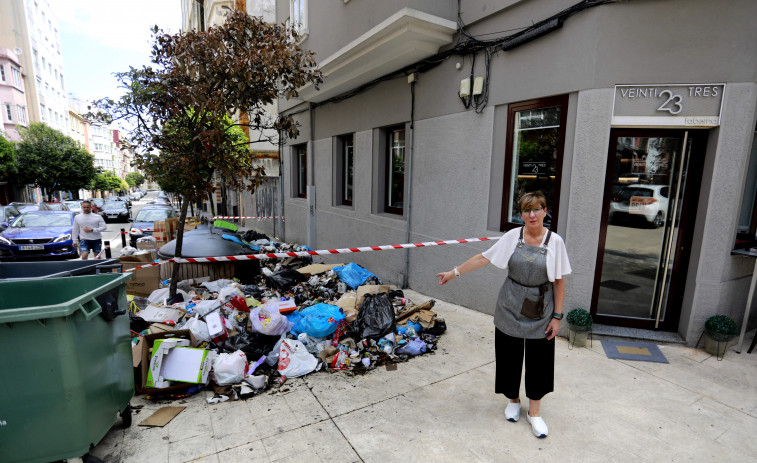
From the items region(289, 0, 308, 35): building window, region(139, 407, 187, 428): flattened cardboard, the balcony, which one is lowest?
region(139, 407, 187, 428): flattened cardboard

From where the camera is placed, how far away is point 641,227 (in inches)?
175

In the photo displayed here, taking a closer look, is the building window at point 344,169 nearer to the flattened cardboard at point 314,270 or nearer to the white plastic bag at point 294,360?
the flattened cardboard at point 314,270

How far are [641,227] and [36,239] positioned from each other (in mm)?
13868

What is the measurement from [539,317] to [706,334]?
Result: 290cm

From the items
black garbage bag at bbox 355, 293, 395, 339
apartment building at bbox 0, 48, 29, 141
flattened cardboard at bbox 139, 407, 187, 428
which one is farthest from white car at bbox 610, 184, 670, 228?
apartment building at bbox 0, 48, 29, 141

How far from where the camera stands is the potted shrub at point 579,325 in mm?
4191

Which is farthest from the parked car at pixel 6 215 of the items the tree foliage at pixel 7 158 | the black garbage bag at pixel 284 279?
the black garbage bag at pixel 284 279

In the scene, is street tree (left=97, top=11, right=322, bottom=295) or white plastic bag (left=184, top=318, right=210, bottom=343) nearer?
white plastic bag (left=184, top=318, right=210, bottom=343)

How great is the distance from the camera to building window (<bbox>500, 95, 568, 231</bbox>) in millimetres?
4520

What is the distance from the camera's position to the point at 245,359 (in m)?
3.70

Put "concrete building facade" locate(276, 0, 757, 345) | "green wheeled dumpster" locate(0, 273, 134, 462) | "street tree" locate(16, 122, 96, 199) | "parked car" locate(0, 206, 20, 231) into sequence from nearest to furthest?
"green wheeled dumpster" locate(0, 273, 134, 462) < "concrete building facade" locate(276, 0, 757, 345) < "parked car" locate(0, 206, 20, 231) < "street tree" locate(16, 122, 96, 199)

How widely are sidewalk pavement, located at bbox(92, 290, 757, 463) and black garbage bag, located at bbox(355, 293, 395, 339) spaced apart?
534mm

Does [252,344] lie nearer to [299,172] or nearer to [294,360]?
[294,360]

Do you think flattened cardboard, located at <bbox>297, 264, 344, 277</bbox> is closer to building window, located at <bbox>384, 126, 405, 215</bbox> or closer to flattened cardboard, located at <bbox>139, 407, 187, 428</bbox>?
building window, located at <bbox>384, 126, 405, 215</bbox>
